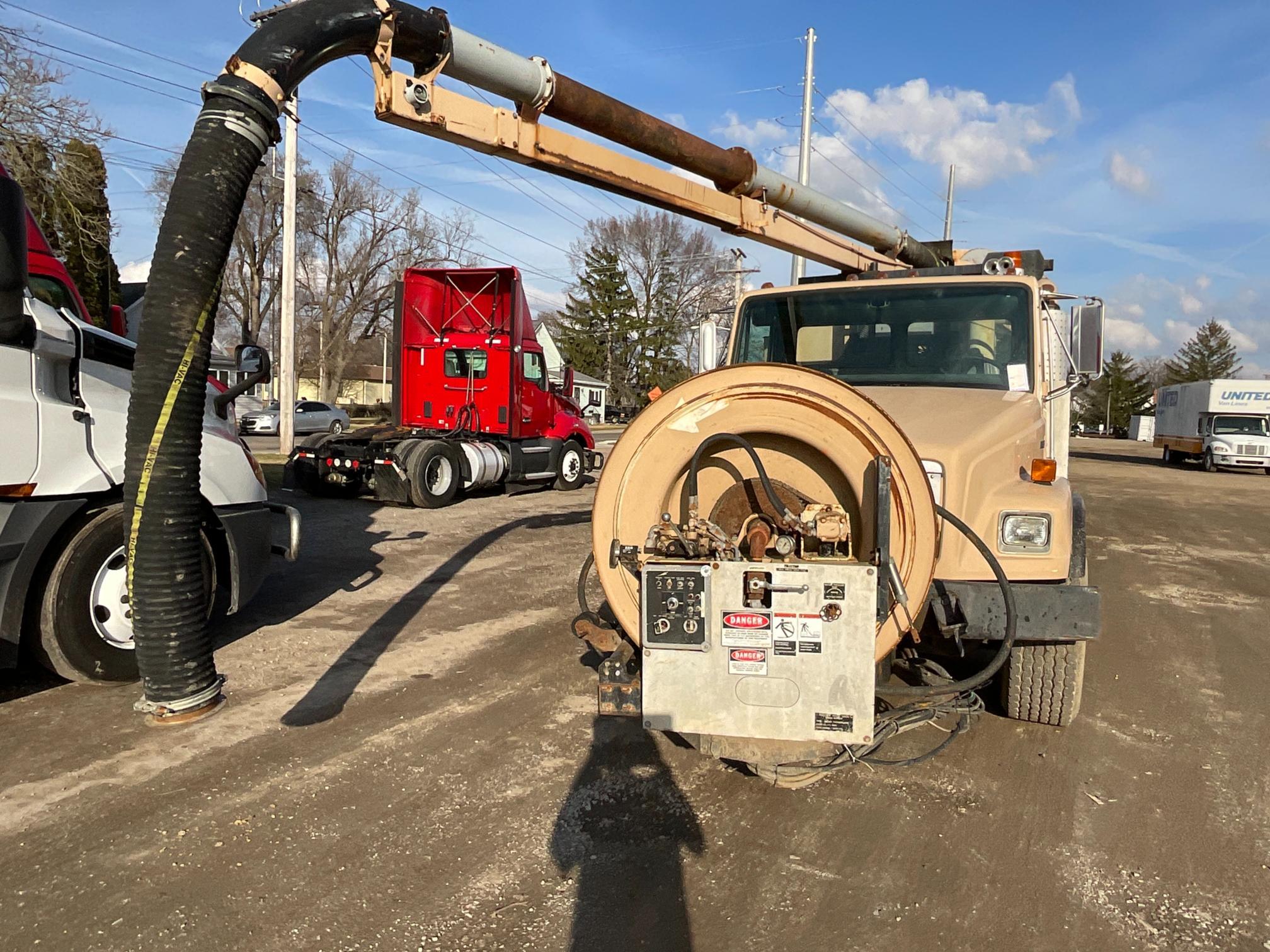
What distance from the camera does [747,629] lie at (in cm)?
298

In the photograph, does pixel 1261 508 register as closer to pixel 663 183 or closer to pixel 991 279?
pixel 991 279

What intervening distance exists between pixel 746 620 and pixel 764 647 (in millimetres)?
113

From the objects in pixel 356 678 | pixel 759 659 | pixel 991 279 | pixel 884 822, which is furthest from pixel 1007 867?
pixel 356 678

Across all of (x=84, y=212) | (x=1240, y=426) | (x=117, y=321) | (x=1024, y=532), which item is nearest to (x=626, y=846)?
(x=1024, y=532)

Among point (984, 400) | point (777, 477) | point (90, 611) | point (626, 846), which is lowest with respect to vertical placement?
point (626, 846)

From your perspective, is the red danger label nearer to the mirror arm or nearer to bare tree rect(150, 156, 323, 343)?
the mirror arm

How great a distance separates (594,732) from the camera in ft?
14.2

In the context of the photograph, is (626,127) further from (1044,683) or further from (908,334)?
(1044,683)

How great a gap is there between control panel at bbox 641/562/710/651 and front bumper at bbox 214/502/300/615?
339 centimetres

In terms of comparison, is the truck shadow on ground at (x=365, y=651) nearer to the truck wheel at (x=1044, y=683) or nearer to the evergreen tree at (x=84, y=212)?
the truck wheel at (x=1044, y=683)

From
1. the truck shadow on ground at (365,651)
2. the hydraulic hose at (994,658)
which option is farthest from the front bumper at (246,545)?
the hydraulic hose at (994,658)

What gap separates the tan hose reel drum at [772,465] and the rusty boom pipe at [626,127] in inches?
85.2

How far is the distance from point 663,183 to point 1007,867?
4.28m

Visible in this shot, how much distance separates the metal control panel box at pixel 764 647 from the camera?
2.93 m
